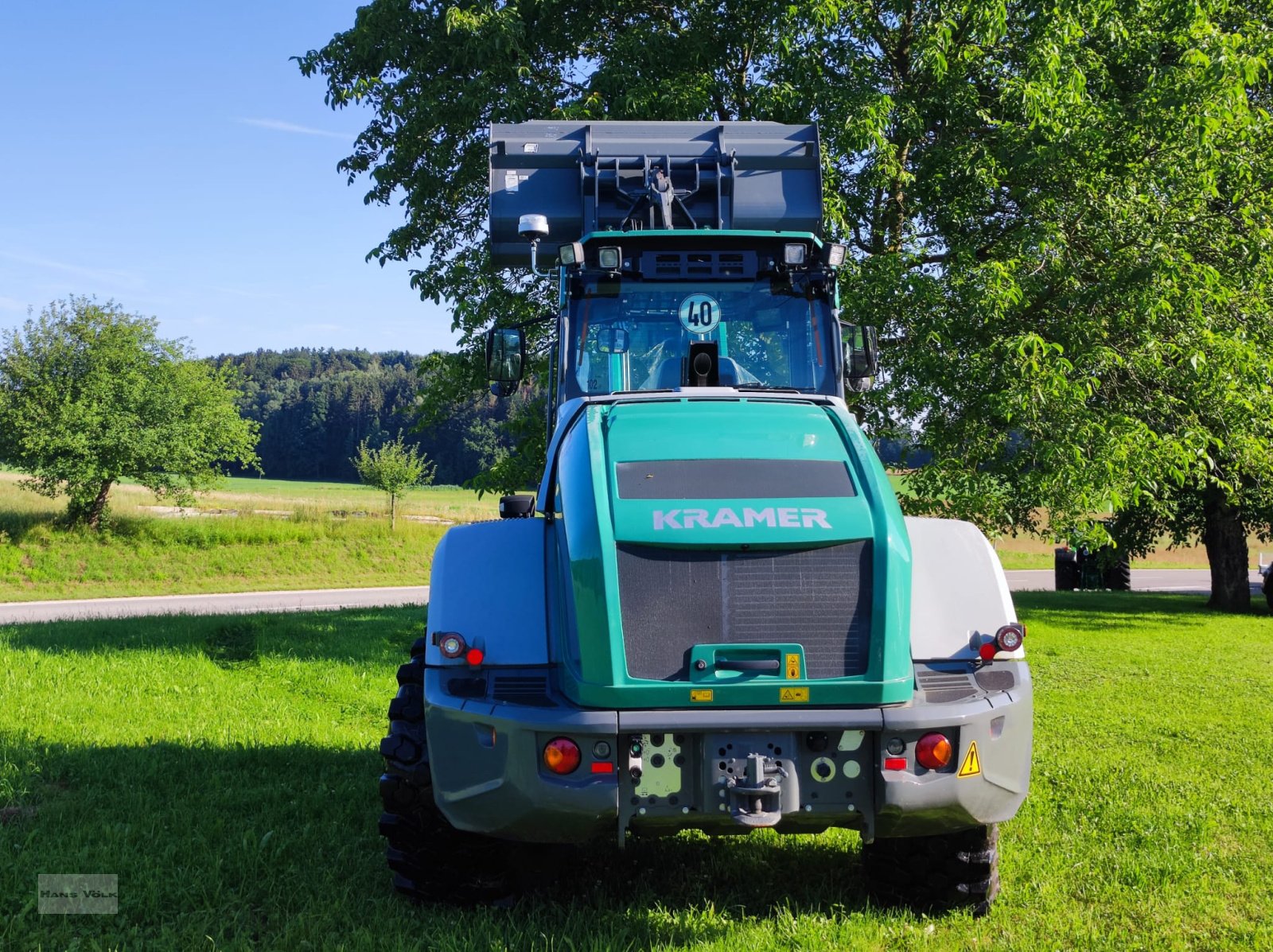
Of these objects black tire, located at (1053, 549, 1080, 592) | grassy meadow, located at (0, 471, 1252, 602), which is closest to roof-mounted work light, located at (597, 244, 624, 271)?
grassy meadow, located at (0, 471, 1252, 602)

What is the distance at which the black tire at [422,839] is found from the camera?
4375mm

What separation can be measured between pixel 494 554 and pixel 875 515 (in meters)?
Answer: 1.53

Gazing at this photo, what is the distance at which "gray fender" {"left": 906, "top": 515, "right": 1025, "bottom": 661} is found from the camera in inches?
166

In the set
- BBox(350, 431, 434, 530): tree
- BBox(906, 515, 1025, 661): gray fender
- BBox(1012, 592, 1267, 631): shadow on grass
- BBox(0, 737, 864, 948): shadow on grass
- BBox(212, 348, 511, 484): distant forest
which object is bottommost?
BBox(1012, 592, 1267, 631): shadow on grass

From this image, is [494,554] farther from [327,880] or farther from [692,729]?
[327,880]

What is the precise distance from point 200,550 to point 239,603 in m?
9.43

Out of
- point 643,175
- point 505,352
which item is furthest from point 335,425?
point 505,352

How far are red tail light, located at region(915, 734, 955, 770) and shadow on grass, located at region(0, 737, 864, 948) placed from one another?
1.10 meters

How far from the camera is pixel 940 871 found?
14.9 ft

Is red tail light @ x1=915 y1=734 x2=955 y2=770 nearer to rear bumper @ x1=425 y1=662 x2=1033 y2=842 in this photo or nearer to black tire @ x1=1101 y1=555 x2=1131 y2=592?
rear bumper @ x1=425 y1=662 x2=1033 y2=842

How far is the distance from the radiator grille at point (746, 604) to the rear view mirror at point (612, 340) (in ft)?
6.01

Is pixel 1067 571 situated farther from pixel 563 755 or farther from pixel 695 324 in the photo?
pixel 563 755

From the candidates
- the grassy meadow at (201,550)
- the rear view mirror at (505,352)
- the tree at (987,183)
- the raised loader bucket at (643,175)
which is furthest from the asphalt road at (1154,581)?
the rear view mirror at (505,352)

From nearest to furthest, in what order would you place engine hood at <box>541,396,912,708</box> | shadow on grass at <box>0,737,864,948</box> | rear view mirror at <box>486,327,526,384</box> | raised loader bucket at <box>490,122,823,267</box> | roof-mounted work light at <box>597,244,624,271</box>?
engine hood at <box>541,396,912,708</box> → shadow on grass at <box>0,737,864,948</box> → roof-mounted work light at <box>597,244,624,271</box> → rear view mirror at <box>486,327,526,384</box> → raised loader bucket at <box>490,122,823,267</box>
